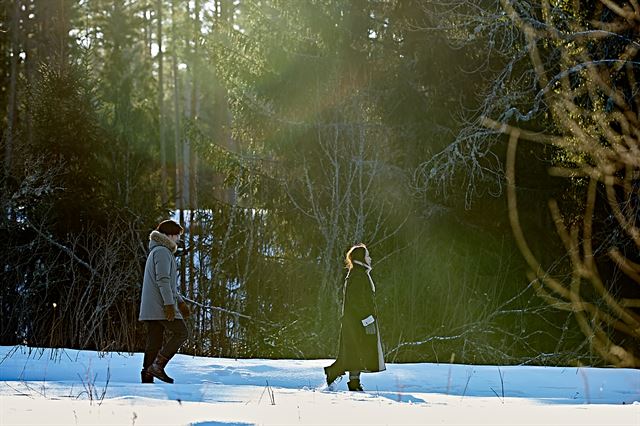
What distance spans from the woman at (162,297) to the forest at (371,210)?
20.7 feet

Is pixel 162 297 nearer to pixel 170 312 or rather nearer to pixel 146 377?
pixel 170 312

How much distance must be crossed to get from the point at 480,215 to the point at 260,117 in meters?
5.23

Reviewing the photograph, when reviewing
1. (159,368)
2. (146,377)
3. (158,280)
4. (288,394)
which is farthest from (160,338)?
(288,394)

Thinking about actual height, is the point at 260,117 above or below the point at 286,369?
above

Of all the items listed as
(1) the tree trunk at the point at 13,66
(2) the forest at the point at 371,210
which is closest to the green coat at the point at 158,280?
(2) the forest at the point at 371,210

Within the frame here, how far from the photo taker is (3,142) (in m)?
22.3

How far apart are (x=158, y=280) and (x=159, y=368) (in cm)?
96

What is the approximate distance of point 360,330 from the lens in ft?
34.8

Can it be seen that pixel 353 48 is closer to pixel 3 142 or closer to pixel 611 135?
pixel 611 135

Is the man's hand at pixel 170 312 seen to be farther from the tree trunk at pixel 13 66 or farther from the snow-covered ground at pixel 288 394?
the tree trunk at pixel 13 66

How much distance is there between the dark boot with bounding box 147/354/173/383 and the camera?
1032 cm

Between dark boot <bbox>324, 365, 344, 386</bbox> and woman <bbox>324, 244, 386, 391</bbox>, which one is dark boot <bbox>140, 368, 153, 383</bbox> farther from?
woman <bbox>324, 244, 386, 391</bbox>

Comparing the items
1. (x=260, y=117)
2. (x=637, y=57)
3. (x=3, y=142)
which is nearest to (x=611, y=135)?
(x=637, y=57)

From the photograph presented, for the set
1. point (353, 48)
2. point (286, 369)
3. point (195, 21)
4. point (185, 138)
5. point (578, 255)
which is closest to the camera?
point (286, 369)
